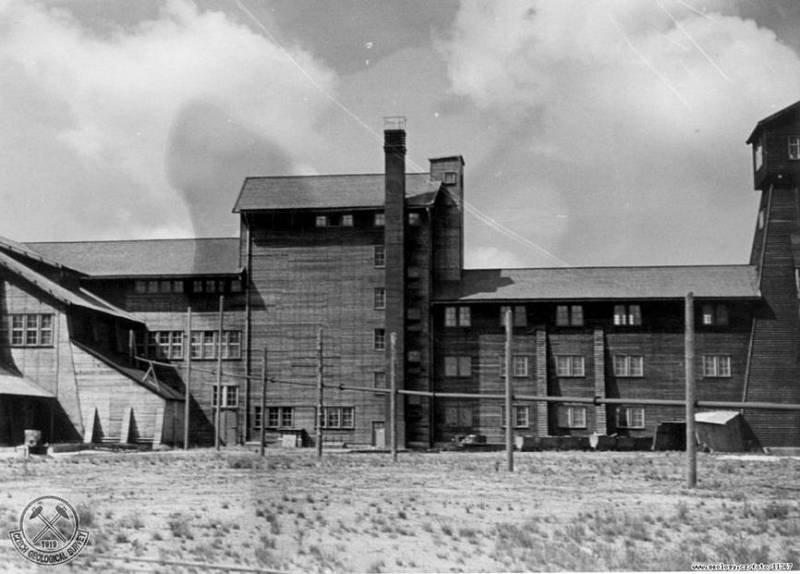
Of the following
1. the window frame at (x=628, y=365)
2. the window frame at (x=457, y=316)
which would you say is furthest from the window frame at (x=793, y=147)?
the window frame at (x=457, y=316)

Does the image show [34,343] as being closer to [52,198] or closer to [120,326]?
[120,326]

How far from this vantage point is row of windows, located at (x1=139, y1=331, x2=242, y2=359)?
46.0 m

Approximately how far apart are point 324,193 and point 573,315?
13.8 m

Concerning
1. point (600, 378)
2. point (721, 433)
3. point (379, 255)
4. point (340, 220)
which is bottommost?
point (721, 433)

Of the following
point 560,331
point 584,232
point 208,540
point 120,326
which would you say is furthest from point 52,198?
point 560,331

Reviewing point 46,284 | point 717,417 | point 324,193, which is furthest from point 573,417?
point 46,284

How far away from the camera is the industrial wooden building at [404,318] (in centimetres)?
4328

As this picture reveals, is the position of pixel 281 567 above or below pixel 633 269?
below

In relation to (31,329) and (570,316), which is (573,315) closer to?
(570,316)

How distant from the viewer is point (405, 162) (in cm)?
4522

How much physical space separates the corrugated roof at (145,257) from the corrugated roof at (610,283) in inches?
450

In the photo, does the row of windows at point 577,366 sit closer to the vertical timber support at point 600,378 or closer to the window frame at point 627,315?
the vertical timber support at point 600,378

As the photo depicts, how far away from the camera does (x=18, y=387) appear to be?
120ft

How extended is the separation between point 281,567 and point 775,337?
119ft
